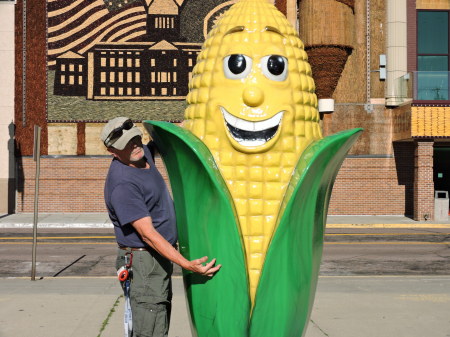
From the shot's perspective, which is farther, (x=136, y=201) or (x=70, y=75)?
(x=70, y=75)

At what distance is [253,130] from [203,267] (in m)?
0.78

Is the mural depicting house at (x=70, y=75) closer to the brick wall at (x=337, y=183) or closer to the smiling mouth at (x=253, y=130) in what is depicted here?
the brick wall at (x=337, y=183)

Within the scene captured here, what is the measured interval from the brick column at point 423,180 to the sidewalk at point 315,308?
450 inches

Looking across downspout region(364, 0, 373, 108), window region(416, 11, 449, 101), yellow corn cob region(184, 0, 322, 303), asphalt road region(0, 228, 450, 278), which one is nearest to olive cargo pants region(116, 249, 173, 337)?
yellow corn cob region(184, 0, 322, 303)

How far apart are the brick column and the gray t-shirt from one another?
710 inches

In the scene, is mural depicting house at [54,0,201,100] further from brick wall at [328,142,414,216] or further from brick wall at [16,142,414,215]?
brick wall at [328,142,414,216]

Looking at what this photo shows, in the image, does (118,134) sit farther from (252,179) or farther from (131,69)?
(131,69)

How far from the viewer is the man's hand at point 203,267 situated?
309 centimetres

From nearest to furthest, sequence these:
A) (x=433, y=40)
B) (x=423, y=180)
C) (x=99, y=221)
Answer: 1. (x=99, y=221)
2. (x=423, y=180)
3. (x=433, y=40)

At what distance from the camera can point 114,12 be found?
22.2m

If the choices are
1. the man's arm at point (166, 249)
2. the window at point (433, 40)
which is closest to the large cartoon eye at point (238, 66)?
the man's arm at point (166, 249)

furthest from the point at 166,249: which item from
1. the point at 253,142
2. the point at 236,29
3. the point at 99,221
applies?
the point at 99,221

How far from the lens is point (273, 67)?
3.33 metres

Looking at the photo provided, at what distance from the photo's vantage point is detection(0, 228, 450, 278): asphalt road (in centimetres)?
1058
